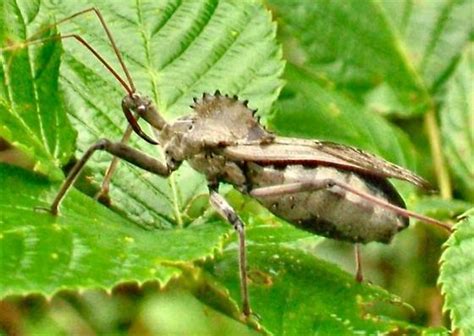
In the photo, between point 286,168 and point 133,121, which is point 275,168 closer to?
point 286,168

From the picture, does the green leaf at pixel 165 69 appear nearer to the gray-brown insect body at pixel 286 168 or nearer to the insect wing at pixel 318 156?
the gray-brown insect body at pixel 286 168

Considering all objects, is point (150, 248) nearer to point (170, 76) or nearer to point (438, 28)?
point (170, 76)

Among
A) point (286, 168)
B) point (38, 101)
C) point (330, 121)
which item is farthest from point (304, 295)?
point (330, 121)

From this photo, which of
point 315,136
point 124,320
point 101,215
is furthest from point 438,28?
point 101,215

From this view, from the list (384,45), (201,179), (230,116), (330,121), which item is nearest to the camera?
(230,116)

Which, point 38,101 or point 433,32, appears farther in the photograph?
point 433,32

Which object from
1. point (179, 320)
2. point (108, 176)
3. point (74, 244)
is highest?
point (74, 244)

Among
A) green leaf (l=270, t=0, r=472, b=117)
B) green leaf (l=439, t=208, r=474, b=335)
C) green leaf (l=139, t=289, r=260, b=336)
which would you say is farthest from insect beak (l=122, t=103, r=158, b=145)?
green leaf (l=139, t=289, r=260, b=336)

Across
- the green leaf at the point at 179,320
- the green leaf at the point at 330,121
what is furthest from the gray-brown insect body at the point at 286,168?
the green leaf at the point at 179,320
